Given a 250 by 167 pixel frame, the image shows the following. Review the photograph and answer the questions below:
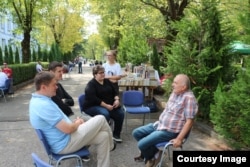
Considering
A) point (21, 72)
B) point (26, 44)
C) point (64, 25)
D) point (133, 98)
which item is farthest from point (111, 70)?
point (64, 25)

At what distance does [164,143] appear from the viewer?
13.6ft

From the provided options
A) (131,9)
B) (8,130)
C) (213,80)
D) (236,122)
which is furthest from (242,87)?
(131,9)

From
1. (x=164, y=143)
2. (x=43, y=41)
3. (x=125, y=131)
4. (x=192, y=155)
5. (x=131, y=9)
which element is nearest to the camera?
(x=192, y=155)

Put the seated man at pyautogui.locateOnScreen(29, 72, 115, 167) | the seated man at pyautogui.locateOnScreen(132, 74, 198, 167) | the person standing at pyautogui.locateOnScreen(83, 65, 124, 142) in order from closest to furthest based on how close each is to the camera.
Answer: the seated man at pyautogui.locateOnScreen(29, 72, 115, 167), the seated man at pyautogui.locateOnScreen(132, 74, 198, 167), the person standing at pyautogui.locateOnScreen(83, 65, 124, 142)

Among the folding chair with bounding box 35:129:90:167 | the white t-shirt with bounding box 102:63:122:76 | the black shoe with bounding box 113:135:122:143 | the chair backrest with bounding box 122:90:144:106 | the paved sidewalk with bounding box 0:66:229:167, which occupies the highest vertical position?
the white t-shirt with bounding box 102:63:122:76

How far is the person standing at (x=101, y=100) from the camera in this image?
5.72m

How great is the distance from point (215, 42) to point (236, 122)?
2610mm

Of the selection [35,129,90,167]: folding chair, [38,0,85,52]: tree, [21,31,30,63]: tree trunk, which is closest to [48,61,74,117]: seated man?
[35,129,90,167]: folding chair

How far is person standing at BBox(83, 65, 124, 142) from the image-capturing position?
572 cm

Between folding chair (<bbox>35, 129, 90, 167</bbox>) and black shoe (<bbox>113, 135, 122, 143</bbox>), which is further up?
folding chair (<bbox>35, 129, 90, 167</bbox>)

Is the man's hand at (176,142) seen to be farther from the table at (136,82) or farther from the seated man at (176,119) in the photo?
the table at (136,82)

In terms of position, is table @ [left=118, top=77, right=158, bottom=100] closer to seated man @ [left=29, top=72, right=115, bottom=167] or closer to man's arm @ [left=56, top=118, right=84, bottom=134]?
seated man @ [left=29, top=72, right=115, bottom=167]

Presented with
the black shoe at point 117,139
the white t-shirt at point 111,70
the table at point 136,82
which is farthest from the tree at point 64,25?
the black shoe at point 117,139

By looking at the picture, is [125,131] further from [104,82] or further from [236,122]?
[236,122]
